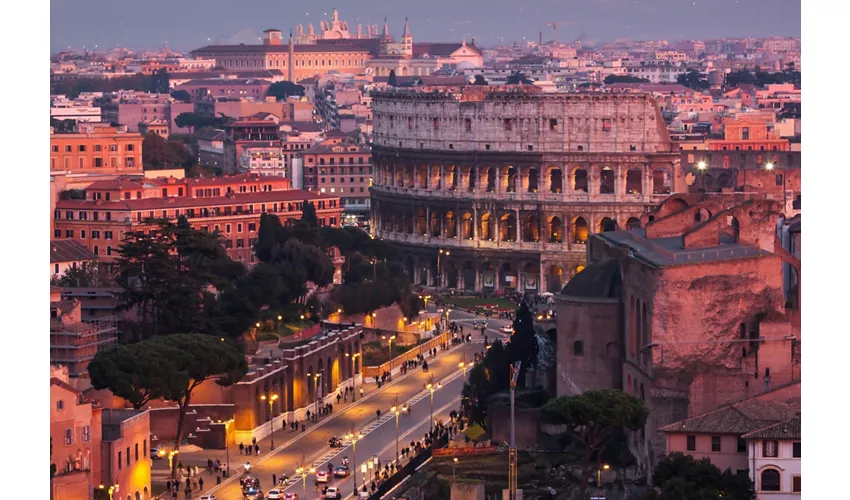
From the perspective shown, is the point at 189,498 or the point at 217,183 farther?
the point at 217,183

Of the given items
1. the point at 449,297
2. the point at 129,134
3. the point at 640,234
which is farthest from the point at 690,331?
the point at 129,134

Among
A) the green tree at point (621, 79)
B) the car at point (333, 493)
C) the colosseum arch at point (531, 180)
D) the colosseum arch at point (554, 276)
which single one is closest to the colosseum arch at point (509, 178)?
the colosseum arch at point (531, 180)

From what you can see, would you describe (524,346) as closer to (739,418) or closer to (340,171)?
(739,418)

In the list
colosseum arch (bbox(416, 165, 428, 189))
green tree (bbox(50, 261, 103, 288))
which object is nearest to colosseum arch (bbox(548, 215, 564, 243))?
colosseum arch (bbox(416, 165, 428, 189))

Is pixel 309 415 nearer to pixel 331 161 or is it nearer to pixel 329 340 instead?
pixel 329 340

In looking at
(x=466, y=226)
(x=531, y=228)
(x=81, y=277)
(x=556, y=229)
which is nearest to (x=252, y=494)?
(x=81, y=277)

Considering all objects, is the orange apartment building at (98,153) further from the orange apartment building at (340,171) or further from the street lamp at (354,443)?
the street lamp at (354,443)
